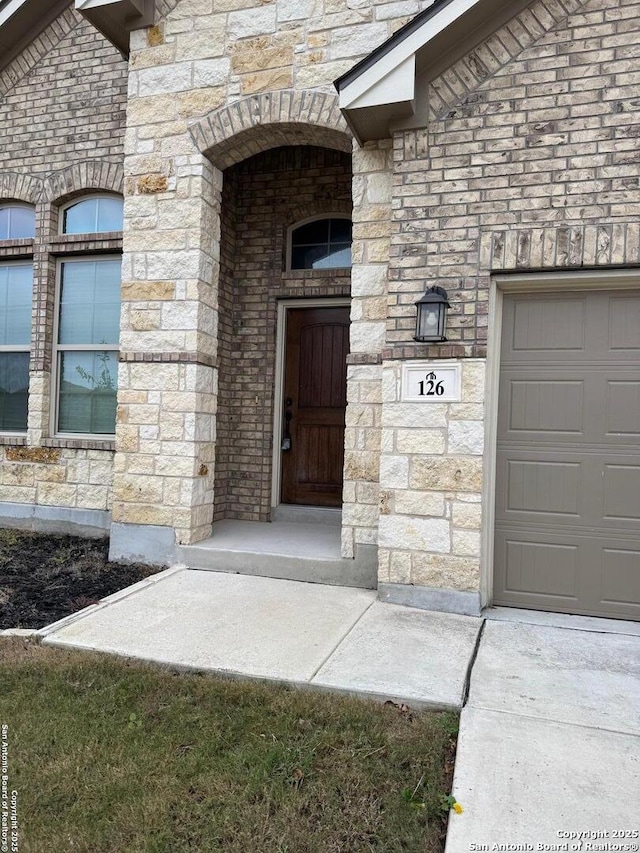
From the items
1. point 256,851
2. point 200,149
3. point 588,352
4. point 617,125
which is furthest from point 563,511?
point 200,149

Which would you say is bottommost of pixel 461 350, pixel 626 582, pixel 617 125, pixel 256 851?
pixel 256 851

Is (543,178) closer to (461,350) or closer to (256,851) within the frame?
(461,350)

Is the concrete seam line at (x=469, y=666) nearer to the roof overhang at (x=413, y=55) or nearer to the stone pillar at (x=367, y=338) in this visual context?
the stone pillar at (x=367, y=338)

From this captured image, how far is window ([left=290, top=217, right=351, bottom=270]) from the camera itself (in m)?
6.31

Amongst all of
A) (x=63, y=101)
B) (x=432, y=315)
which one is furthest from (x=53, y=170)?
(x=432, y=315)

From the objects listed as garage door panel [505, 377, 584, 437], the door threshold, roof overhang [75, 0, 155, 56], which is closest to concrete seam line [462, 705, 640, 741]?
garage door panel [505, 377, 584, 437]

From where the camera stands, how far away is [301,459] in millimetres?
6496

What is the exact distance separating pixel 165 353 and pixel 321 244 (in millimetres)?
2231

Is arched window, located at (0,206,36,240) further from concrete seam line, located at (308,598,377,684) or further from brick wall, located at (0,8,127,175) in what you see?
concrete seam line, located at (308,598,377,684)

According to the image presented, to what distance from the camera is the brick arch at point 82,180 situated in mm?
6125

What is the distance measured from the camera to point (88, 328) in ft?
21.2

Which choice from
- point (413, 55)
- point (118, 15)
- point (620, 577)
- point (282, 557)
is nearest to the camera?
point (413, 55)

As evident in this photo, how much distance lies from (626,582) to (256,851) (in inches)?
126

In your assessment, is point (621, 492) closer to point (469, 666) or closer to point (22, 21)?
point (469, 666)
